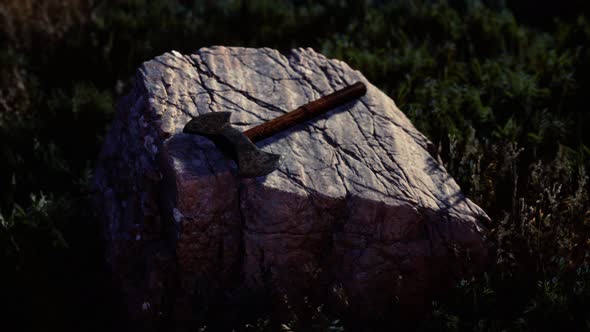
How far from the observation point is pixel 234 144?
9.91ft

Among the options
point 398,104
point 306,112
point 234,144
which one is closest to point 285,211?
point 234,144

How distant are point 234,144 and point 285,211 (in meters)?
0.43

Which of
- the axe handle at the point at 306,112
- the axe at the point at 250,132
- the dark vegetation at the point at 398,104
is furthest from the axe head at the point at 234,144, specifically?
the dark vegetation at the point at 398,104

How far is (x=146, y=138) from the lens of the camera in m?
3.39

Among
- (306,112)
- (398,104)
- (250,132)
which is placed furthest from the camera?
(398,104)

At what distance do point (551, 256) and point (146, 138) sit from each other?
2.44 m

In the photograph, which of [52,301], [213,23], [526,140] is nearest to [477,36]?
[526,140]

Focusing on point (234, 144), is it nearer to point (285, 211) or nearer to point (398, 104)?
point (285, 211)

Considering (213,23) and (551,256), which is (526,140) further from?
(213,23)

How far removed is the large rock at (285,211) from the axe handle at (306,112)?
0.16 ft

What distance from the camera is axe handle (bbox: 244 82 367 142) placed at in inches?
130

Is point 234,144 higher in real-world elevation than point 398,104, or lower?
higher

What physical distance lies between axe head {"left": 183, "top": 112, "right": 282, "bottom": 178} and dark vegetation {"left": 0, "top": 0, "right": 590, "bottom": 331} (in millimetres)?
726

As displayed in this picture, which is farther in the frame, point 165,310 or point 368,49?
point 368,49
